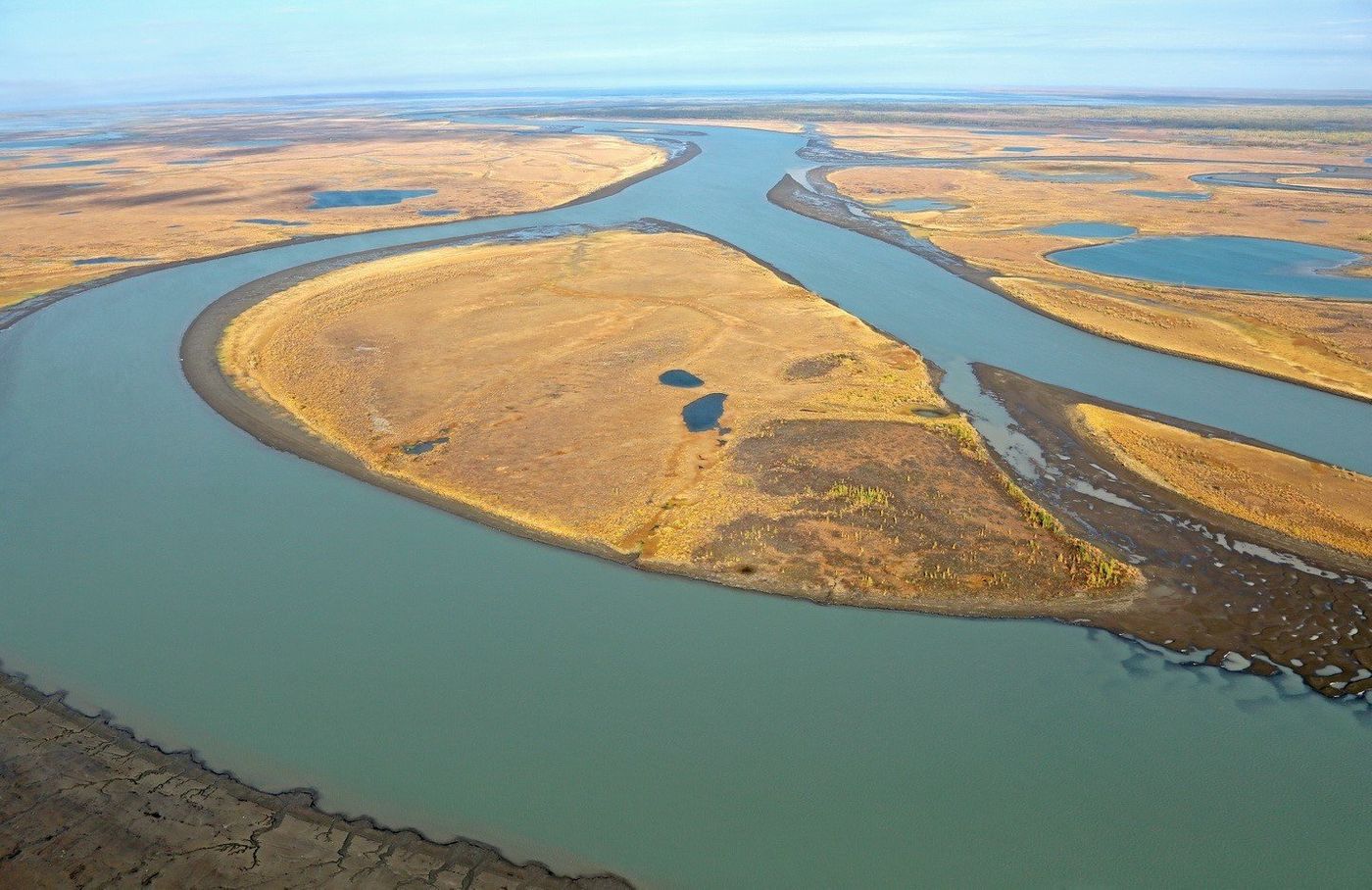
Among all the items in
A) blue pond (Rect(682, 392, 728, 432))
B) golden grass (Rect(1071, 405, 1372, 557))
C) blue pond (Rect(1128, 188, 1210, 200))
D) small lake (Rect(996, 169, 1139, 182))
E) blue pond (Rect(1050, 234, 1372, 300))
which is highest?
small lake (Rect(996, 169, 1139, 182))

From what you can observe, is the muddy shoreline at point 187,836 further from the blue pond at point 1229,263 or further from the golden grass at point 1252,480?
the blue pond at point 1229,263

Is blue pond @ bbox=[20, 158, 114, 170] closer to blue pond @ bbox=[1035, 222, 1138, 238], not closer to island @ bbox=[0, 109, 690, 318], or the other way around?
island @ bbox=[0, 109, 690, 318]

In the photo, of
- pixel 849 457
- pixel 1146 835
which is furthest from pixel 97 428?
pixel 1146 835

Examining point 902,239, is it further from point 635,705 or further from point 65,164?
point 65,164

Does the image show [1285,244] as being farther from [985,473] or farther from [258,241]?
[258,241]

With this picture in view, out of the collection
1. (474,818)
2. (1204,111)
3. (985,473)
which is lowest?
(474,818)

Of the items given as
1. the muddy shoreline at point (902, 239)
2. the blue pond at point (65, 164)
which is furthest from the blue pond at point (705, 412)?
the blue pond at point (65, 164)

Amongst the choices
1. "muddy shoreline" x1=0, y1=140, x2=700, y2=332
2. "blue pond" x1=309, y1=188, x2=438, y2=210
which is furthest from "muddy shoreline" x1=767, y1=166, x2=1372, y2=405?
"blue pond" x1=309, y1=188, x2=438, y2=210
